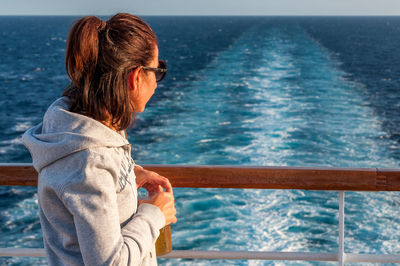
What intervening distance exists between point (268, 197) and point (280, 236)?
0.74 meters

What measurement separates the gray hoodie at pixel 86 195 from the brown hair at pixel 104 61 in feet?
0.08

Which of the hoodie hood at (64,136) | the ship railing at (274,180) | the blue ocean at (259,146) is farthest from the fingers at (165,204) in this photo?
the blue ocean at (259,146)

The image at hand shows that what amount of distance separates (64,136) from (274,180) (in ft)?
1.55

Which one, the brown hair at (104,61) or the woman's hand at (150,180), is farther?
the woman's hand at (150,180)

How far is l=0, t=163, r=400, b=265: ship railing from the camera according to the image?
96 centimetres

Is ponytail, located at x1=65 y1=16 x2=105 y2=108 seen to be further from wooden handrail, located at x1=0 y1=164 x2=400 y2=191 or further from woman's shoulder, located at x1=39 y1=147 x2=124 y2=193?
wooden handrail, located at x1=0 y1=164 x2=400 y2=191

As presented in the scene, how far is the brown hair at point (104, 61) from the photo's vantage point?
2.14 feet

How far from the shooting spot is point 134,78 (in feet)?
2.24

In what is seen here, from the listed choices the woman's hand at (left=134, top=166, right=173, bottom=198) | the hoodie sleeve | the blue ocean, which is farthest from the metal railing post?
the blue ocean

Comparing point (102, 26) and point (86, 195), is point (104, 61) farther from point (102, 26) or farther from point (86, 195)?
point (86, 195)

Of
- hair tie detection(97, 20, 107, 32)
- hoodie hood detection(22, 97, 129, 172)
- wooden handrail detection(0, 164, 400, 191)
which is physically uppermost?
hair tie detection(97, 20, 107, 32)

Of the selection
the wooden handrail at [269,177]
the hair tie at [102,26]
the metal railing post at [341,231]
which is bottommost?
the metal railing post at [341,231]

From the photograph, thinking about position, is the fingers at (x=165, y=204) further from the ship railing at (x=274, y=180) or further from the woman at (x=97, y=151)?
the ship railing at (x=274, y=180)

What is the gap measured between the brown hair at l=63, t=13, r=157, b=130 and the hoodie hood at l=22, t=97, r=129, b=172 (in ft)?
0.07
